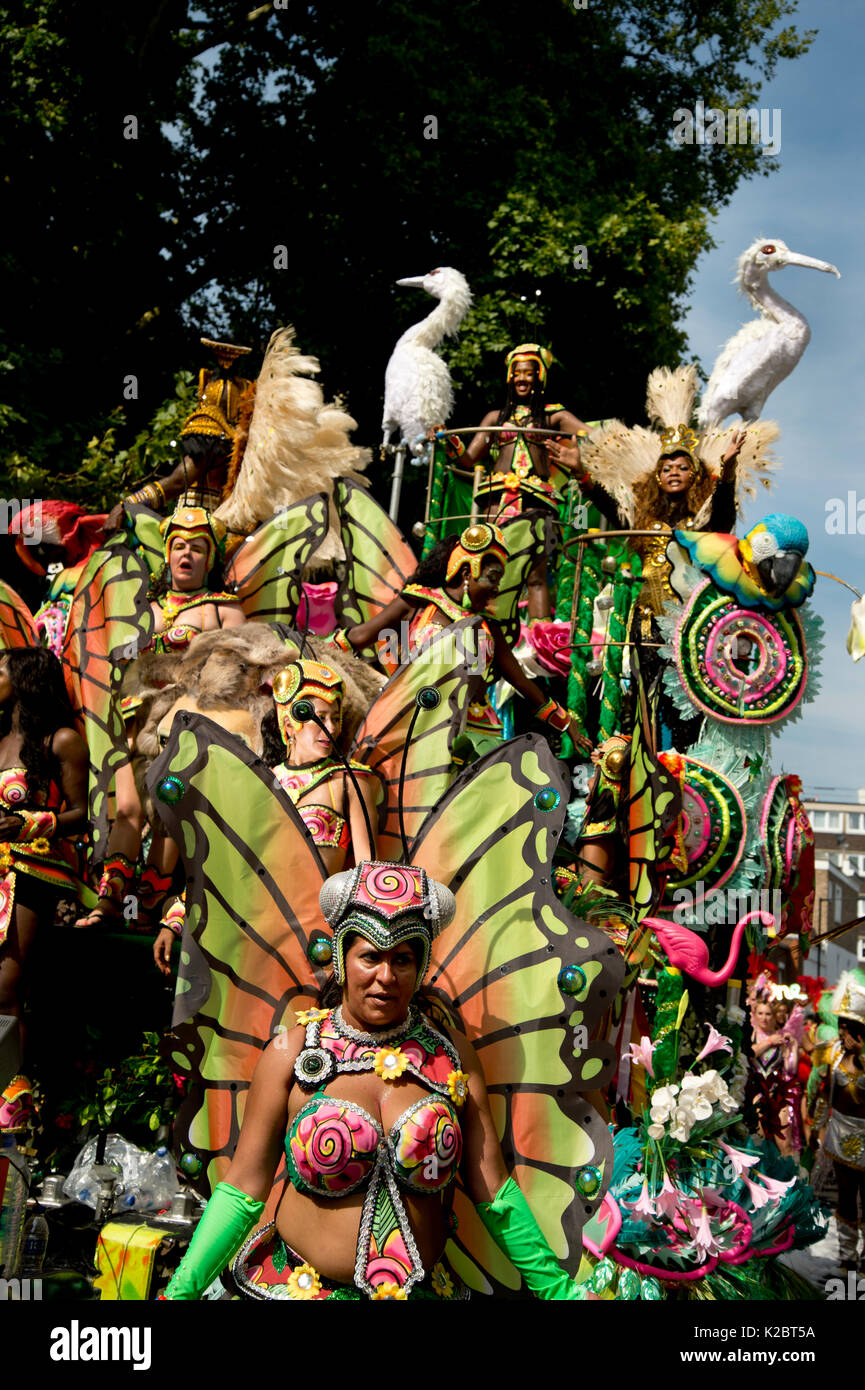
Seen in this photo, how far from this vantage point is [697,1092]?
450 centimetres

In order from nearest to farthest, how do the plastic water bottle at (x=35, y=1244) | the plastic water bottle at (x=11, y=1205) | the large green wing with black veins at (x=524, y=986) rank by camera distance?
the large green wing with black veins at (x=524, y=986) < the plastic water bottle at (x=11, y=1205) < the plastic water bottle at (x=35, y=1244)

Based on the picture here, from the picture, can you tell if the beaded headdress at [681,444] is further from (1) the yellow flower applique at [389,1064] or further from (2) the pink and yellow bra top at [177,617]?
(1) the yellow flower applique at [389,1064]

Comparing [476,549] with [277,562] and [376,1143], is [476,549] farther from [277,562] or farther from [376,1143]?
[376,1143]

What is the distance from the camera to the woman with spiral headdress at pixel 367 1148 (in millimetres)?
2990

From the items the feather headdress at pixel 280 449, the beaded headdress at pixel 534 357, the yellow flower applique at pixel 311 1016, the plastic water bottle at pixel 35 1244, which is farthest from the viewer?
the beaded headdress at pixel 534 357

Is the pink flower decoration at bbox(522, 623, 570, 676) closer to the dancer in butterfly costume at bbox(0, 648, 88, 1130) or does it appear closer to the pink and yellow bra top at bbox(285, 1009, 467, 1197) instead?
the dancer in butterfly costume at bbox(0, 648, 88, 1130)

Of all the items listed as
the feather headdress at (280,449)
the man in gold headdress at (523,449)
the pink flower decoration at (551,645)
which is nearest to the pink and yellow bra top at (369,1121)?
the feather headdress at (280,449)

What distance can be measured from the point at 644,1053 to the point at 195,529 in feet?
9.06

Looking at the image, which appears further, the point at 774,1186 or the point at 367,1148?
the point at 774,1186

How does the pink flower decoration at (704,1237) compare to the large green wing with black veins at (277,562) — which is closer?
the pink flower decoration at (704,1237)

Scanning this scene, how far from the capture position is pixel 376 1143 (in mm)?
3002

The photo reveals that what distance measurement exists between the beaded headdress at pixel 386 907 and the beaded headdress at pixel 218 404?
4201 millimetres

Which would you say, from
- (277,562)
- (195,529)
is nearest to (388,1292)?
(195,529)
